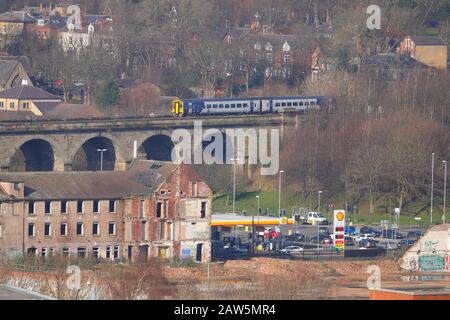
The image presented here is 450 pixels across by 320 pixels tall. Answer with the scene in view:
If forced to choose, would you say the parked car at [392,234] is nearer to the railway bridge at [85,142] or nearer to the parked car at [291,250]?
the parked car at [291,250]

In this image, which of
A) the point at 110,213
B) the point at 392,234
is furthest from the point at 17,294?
the point at 392,234

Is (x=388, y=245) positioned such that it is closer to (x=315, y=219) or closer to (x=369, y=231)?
(x=369, y=231)

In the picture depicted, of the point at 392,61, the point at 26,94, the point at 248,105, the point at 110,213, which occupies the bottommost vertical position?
the point at 110,213

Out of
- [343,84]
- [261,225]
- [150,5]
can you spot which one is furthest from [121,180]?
[150,5]

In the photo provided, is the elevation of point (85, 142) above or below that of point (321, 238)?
above

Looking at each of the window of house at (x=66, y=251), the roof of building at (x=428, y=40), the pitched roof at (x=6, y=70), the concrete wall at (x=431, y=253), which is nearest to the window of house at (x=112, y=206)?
the window of house at (x=66, y=251)

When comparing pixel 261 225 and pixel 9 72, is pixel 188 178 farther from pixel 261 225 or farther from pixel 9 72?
pixel 9 72
